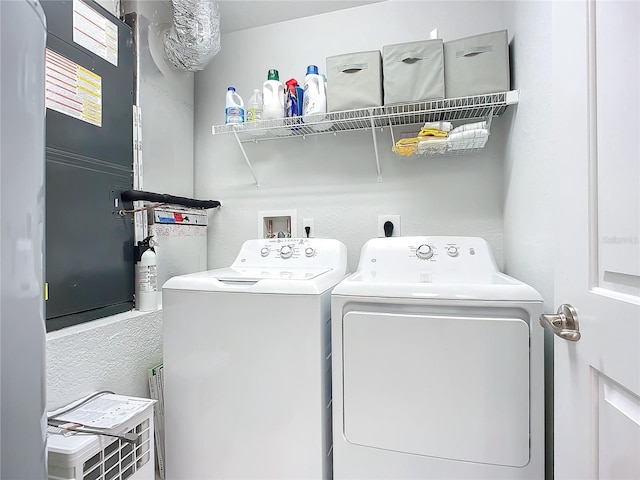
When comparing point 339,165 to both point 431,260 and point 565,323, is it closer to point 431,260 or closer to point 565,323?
point 431,260

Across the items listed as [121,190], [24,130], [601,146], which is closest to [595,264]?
[601,146]

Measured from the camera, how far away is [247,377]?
4.33 ft

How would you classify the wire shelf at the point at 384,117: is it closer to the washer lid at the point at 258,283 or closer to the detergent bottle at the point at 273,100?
the detergent bottle at the point at 273,100

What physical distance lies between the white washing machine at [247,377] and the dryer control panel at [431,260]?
1.07ft

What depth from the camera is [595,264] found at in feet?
2.28

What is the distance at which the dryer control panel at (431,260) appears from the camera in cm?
154

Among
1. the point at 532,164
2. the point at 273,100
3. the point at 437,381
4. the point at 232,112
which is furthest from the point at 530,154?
the point at 232,112

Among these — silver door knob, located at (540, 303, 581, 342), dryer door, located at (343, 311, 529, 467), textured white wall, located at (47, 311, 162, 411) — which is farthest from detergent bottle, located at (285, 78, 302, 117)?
silver door knob, located at (540, 303, 581, 342)

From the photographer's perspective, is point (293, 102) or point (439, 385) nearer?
point (439, 385)

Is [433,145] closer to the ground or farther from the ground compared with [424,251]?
farther from the ground

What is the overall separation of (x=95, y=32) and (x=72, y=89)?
1.12ft

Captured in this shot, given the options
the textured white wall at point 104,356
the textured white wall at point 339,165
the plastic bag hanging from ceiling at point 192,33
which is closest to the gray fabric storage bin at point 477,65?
the textured white wall at point 339,165

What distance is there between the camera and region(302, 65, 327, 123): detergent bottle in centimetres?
182

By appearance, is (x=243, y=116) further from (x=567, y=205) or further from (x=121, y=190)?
(x=567, y=205)
